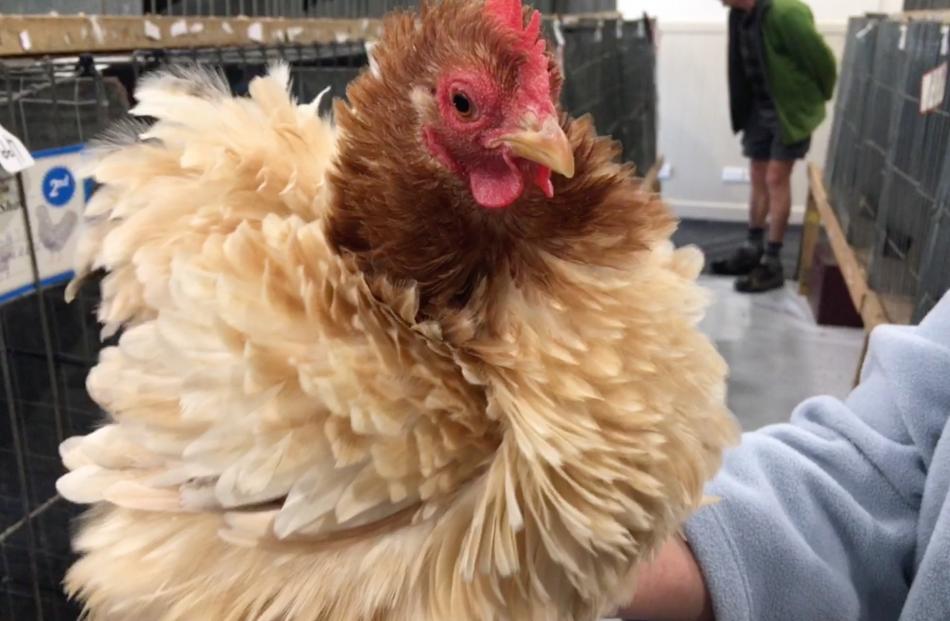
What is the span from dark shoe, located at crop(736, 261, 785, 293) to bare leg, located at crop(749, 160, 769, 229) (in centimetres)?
25

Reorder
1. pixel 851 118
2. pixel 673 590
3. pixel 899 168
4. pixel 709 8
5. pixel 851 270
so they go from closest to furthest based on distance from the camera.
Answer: pixel 673 590
pixel 899 168
pixel 851 270
pixel 851 118
pixel 709 8

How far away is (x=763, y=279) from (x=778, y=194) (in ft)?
1.23

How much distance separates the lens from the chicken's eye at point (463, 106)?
420mm

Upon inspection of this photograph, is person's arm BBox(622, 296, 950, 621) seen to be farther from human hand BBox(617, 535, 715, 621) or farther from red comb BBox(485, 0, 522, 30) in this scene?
red comb BBox(485, 0, 522, 30)

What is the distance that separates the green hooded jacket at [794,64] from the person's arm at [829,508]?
8.90 feet

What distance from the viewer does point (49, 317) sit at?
3.07 ft

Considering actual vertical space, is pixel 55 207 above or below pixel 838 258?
above

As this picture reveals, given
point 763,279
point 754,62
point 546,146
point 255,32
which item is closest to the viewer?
point 546,146

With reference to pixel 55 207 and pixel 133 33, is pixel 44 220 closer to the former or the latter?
pixel 55 207

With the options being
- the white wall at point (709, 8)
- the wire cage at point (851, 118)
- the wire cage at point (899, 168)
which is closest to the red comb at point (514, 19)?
the wire cage at point (899, 168)

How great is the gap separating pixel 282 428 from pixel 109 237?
0.71ft

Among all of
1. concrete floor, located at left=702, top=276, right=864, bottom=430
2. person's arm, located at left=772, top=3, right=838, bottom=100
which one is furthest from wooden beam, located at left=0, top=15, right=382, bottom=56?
person's arm, located at left=772, top=3, right=838, bottom=100

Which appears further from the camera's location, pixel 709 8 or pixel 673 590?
pixel 709 8

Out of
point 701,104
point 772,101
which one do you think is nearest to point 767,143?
point 772,101
